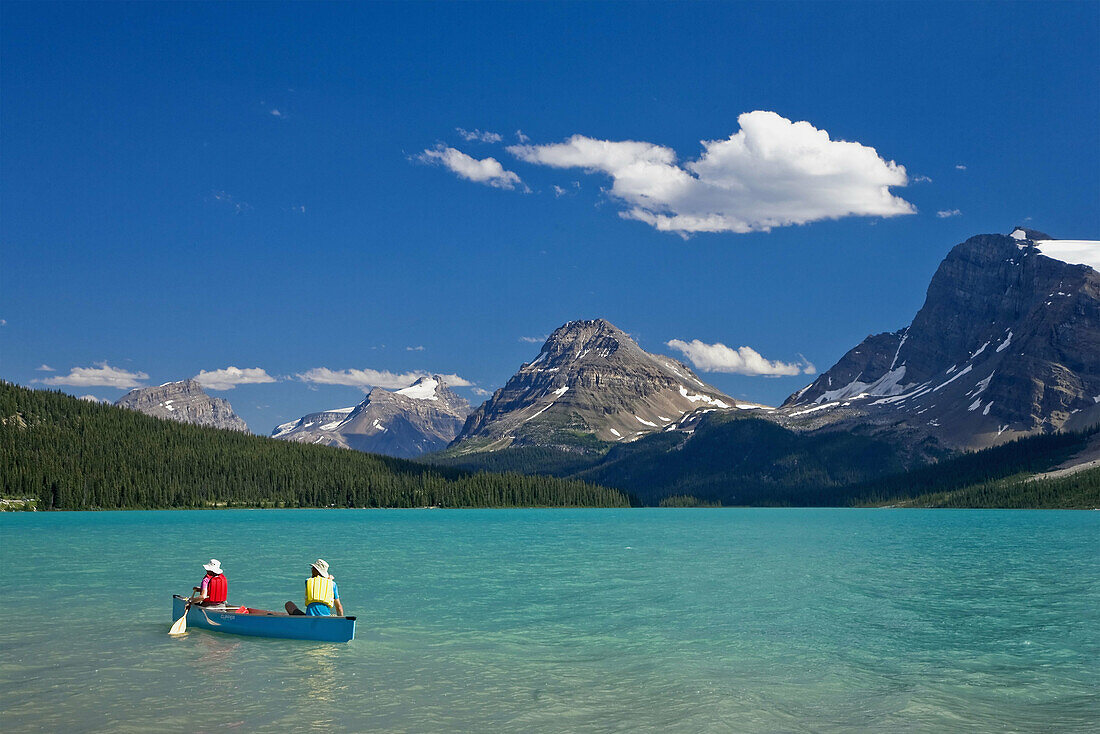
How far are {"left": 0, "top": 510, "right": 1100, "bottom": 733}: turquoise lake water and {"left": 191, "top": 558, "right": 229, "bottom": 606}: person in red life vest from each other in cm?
148

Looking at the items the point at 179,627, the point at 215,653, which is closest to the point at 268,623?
the point at 215,653

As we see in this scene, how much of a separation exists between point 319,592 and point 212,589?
Answer: 673cm

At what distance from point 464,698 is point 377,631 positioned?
1290cm

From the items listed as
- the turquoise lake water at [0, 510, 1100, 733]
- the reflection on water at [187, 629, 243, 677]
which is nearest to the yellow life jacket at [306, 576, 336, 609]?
the turquoise lake water at [0, 510, 1100, 733]

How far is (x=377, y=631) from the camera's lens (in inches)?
1496

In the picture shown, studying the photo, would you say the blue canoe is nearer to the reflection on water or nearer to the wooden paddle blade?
the reflection on water

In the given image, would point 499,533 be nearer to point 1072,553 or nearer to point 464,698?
point 1072,553

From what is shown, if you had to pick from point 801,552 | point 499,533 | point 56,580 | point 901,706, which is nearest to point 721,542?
point 801,552

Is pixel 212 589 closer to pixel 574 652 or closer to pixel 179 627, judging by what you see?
pixel 179 627

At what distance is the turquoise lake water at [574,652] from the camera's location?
Result: 961 inches

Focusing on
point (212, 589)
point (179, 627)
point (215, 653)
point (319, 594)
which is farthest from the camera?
point (212, 589)

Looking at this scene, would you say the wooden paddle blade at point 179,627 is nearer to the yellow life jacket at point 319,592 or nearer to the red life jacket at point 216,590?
the red life jacket at point 216,590

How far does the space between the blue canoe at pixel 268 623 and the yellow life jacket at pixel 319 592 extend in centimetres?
79

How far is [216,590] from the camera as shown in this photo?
3809 centimetres
